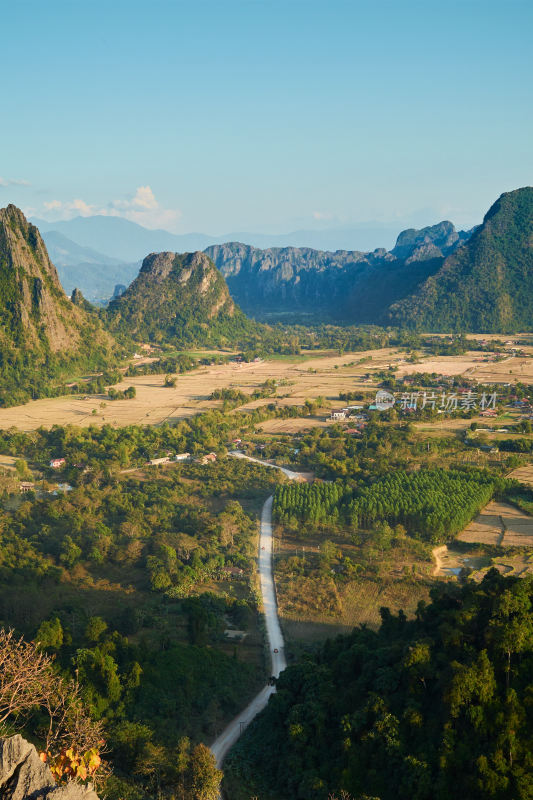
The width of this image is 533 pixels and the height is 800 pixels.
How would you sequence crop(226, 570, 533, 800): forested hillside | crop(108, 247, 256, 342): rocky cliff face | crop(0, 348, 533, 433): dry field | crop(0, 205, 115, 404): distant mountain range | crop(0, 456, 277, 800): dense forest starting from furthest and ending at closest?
1. crop(108, 247, 256, 342): rocky cliff face
2. crop(0, 205, 115, 404): distant mountain range
3. crop(0, 348, 533, 433): dry field
4. crop(0, 456, 277, 800): dense forest
5. crop(226, 570, 533, 800): forested hillside

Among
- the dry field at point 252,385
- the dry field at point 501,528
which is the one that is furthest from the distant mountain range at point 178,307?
the dry field at point 501,528

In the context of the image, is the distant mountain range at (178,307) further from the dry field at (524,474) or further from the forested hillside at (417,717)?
the forested hillside at (417,717)

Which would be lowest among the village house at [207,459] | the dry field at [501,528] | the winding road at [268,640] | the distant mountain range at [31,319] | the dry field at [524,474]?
the winding road at [268,640]

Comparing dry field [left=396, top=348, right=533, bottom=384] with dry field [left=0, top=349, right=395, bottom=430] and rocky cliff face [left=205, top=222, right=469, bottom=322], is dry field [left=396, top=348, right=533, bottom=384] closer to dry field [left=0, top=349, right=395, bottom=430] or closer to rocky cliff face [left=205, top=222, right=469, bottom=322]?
dry field [left=0, top=349, right=395, bottom=430]

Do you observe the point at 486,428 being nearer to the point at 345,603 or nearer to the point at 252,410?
the point at 252,410

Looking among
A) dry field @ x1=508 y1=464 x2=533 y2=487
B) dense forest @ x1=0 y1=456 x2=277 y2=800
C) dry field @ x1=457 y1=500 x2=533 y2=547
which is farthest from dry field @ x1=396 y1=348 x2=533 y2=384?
dense forest @ x1=0 y1=456 x2=277 y2=800

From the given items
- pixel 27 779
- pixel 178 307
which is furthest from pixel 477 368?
pixel 27 779

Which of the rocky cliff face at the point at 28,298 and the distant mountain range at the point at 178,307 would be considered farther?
the distant mountain range at the point at 178,307
